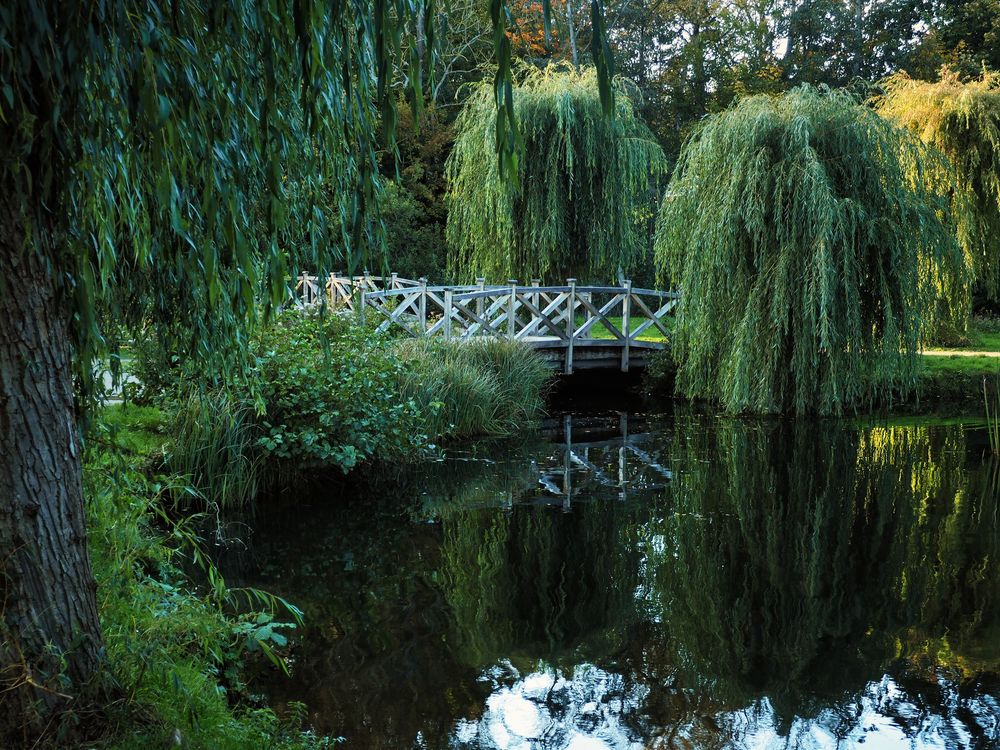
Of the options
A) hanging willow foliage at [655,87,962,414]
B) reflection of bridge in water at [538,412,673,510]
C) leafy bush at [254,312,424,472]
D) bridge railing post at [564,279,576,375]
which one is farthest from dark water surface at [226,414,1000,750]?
bridge railing post at [564,279,576,375]

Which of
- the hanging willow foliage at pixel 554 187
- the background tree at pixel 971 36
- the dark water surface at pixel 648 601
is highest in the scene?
the background tree at pixel 971 36

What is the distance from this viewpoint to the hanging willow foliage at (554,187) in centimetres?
1527

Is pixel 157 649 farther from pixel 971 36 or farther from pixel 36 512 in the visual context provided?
pixel 971 36

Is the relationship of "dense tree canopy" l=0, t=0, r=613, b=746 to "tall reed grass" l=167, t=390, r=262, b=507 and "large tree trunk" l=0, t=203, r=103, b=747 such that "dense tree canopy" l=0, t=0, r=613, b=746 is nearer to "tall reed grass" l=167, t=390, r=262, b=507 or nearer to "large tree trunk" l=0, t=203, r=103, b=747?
"large tree trunk" l=0, t=203, r=103, b=747

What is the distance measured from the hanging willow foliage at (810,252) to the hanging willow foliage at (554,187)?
12.7 feet

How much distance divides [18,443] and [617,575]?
4252 millimetres

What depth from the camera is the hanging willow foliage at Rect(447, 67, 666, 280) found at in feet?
50.1

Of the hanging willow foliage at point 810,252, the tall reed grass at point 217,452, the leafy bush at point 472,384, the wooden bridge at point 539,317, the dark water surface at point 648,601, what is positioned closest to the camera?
the dark water surface at point 648,601

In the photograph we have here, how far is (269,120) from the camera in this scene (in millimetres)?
2834

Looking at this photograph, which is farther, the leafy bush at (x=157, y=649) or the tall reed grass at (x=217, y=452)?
the tall reed grass at (x=217, y=452)

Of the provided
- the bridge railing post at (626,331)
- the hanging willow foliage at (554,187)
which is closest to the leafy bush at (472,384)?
the bridge railing post at (626,331)

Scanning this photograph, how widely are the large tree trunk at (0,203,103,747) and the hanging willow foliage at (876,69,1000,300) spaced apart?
13644mm

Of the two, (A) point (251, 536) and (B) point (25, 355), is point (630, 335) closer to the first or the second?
(A) point (251, 536)

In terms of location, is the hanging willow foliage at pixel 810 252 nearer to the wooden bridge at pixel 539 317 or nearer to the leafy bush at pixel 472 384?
the wooden bridge at pixel 539 317
